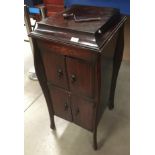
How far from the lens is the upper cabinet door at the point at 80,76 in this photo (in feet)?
3.25

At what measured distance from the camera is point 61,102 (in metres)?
1.29

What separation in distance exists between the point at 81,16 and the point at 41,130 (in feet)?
3.33

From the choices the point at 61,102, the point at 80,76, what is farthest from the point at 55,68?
the point at 61,102

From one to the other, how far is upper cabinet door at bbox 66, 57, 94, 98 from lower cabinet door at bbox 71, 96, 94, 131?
8 centimetres

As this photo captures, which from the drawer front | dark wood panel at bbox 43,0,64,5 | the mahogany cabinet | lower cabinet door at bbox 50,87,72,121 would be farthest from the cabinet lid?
dark wood panel at bbox 43,0,64,5

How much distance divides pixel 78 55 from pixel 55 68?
8.8 inches

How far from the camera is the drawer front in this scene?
3.48 ft

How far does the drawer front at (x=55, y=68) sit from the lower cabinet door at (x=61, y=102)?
7 centimetres

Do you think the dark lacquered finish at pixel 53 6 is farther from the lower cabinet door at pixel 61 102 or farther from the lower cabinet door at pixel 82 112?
the lower cabinet door at pixel 82 112

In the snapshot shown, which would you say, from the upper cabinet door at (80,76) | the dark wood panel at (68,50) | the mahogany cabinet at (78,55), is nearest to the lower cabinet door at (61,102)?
the mahogany cabinet at (78,55)

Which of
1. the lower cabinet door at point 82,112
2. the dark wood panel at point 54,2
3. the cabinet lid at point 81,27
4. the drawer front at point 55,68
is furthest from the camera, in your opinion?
the dark wood panel at point 54,2

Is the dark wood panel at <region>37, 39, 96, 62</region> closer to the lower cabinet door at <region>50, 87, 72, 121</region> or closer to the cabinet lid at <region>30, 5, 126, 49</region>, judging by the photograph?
the cabinet lid at <region>30, 5, 126, 49</region>
